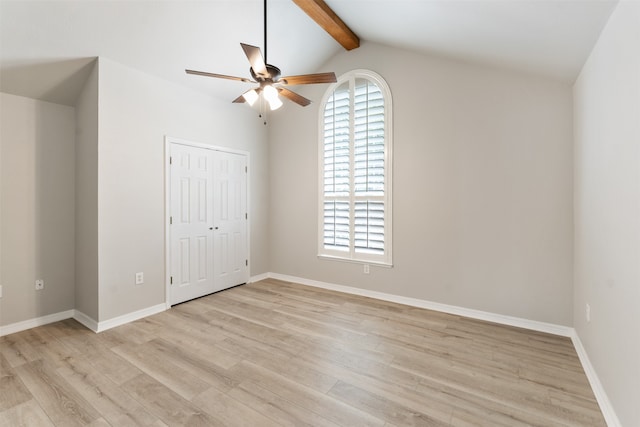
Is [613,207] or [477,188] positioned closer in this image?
[613,207]

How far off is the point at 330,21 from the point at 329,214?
2.39m

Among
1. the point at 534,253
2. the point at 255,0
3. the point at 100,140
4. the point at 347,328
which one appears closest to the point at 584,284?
the point at 534,253

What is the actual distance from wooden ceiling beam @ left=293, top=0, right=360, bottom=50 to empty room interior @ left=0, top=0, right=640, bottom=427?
53 millimetres

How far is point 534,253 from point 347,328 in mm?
2015

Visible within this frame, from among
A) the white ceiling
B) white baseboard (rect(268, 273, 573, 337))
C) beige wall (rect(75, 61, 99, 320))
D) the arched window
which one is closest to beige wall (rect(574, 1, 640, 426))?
the white ceiling

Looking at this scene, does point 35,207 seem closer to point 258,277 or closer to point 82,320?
point 82,320

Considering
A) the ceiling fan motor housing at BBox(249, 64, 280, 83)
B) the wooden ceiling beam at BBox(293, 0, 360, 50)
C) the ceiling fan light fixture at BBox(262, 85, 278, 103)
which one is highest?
the wooden ceiling beam at BBox(293, 0, 360, 50)

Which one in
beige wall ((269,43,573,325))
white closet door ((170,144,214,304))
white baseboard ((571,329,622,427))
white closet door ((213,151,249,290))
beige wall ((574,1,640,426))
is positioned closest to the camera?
beige wall ((574,1,640,426))

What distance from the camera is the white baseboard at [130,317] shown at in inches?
116

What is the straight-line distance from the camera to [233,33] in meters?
3.25

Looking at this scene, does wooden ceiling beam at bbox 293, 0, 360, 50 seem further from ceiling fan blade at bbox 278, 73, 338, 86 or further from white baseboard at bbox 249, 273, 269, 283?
white baseboard at bbox 249, 273, 269, 283

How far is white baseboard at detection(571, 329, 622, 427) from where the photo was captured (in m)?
1.66

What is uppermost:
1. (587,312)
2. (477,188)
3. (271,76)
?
(271,76)

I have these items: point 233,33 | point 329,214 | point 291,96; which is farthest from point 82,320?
point 233,33
